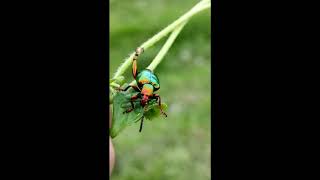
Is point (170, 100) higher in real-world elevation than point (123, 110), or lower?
higher

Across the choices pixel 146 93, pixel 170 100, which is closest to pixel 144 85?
pixel 146 93

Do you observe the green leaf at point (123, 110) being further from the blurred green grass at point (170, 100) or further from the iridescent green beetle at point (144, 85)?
the blurred green grass at point (170, 100)

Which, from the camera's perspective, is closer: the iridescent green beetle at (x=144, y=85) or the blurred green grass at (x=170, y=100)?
the iridescent green beetle at (x=144, y=85)

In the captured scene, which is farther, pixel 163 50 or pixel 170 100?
pixel 170 100

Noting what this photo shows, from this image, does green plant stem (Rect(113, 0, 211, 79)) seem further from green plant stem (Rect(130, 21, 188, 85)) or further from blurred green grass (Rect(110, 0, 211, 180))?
blurred green grass (Rect(110, 0, 211, 180))

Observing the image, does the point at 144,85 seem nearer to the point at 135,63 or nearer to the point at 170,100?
the point at 135,63

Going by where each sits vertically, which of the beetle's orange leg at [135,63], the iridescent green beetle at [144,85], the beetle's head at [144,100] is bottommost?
the beetle's head at [144,100]

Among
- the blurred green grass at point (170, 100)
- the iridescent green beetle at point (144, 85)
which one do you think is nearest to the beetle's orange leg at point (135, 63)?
the iridescent green beetle at point (144, 85)
